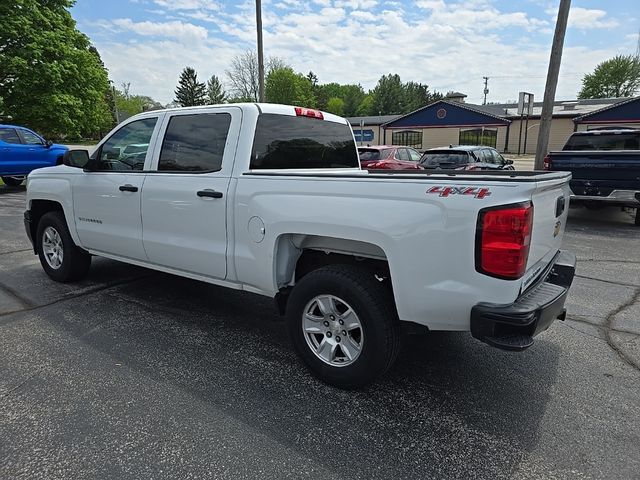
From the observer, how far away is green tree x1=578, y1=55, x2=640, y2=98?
72938mm

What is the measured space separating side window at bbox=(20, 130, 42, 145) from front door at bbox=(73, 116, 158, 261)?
36.6ft

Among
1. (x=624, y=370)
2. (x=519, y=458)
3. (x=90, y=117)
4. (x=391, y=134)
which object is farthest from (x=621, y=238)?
(x=391, y=134)

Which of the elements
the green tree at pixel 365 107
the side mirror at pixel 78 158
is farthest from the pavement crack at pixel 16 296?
the green tree at pixel 365 107

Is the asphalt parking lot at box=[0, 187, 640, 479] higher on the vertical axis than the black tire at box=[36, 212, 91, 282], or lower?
lower

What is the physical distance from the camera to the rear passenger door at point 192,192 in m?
3.51

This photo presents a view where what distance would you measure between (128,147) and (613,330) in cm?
494

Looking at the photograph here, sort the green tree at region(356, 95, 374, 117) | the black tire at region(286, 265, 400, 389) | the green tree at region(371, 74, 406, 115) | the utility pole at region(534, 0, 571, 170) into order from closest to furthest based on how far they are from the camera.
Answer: the black tire at region(286, 265, 400, 389) < the utility pole at region(534, 0, 571, 170) < the green tree at region(371, 74, 406, 115) < the green tree at region(356, 95, 374, 117)

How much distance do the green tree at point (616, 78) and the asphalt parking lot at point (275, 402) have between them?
88.2 m

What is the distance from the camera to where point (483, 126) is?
41.8 m

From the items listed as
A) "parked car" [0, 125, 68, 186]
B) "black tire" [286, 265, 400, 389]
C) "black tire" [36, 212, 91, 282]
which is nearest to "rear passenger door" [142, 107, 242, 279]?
"black tire" [286, 265, 400, 389]

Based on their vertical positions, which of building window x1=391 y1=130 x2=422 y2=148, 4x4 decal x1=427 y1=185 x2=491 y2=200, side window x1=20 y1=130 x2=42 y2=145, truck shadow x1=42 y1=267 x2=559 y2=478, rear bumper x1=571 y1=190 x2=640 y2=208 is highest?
building window x1=391 y1=130 x2=422 y2=148

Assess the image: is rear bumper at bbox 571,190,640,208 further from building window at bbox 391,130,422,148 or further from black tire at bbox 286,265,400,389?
building window at bbox 391,130,422,148

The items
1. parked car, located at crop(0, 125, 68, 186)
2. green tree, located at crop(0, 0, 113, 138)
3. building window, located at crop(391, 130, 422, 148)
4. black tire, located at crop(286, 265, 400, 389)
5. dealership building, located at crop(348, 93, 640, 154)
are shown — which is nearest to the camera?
black tire, located at crop(286, 265, 400, 389)

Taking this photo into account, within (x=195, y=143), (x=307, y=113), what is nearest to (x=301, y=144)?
(x=307, y=113)
